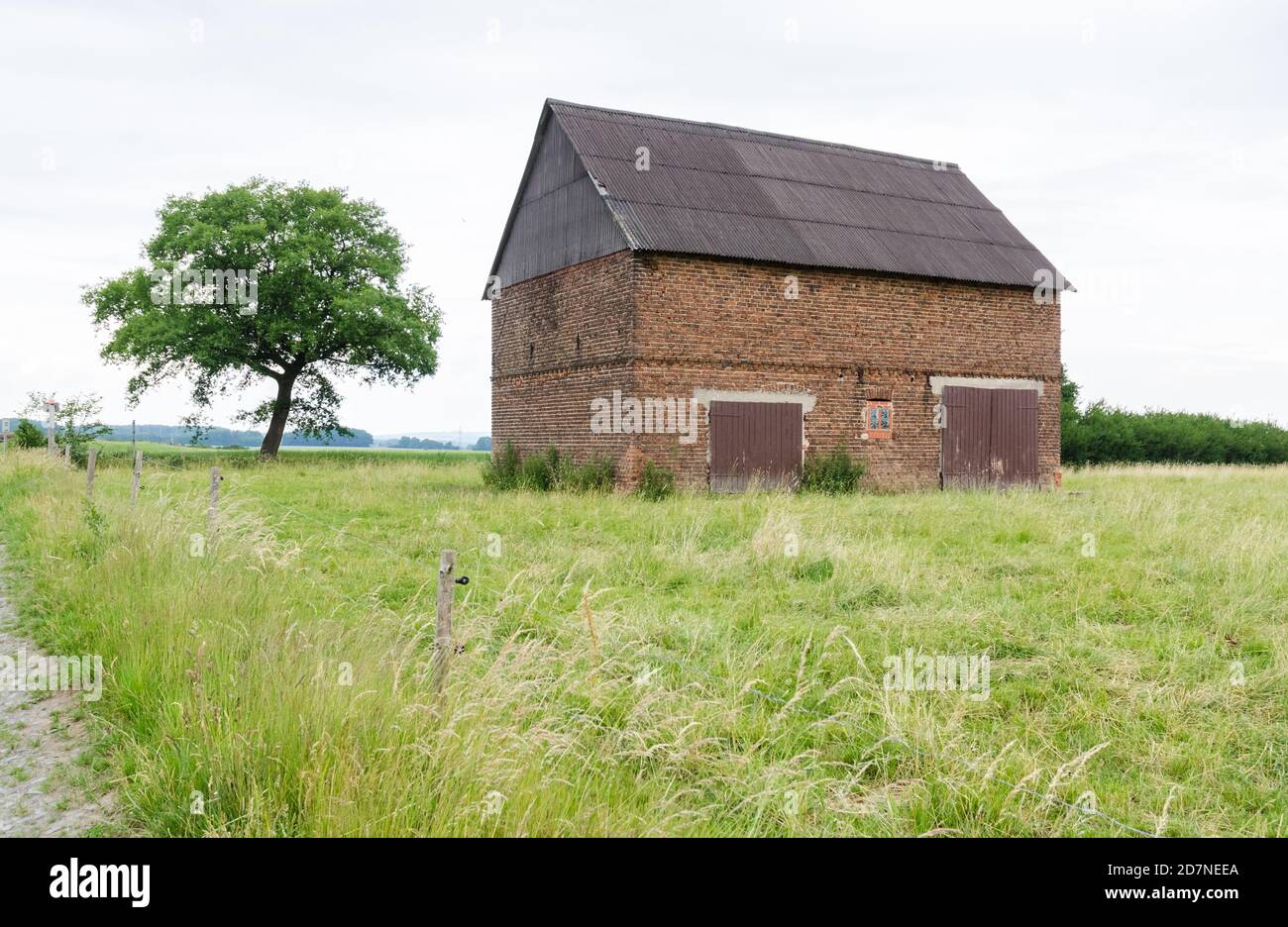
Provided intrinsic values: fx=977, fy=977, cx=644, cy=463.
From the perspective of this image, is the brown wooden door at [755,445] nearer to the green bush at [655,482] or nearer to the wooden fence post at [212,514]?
the green bush at [655,482]

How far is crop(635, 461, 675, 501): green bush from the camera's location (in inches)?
704

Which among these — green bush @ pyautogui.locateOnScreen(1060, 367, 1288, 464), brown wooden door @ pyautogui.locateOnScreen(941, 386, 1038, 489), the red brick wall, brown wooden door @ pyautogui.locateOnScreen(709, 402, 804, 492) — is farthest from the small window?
green bush @ pyautogui.locateOnScreen(1060, 367, 1288, 464)

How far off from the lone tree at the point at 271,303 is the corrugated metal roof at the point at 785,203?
1822 cm

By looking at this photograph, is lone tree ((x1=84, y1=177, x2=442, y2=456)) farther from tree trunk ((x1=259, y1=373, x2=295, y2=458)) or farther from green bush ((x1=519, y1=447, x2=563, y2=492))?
green bush ((x1=519, y1=447, x2=563, y2=492))

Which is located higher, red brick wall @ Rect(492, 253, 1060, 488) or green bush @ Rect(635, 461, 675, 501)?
red brick wall @ Rect(492, 253, 1060, 488)

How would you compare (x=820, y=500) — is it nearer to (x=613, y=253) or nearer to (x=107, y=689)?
(x=613, y=253)

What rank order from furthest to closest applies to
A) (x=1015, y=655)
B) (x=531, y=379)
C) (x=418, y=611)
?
(x=531, y=379) < (x=418, y=611) < (x=1015, y=655)

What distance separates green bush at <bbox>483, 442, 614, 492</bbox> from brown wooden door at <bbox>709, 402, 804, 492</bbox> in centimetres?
222

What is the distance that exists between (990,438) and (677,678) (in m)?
18.2

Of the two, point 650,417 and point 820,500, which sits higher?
point 650,417

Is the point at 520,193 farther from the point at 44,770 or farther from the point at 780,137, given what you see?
the point at 44,770

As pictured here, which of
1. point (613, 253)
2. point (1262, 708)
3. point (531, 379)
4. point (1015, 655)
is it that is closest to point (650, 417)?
point (613, 253)

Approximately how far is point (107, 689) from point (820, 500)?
1316cm

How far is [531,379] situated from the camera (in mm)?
22609
